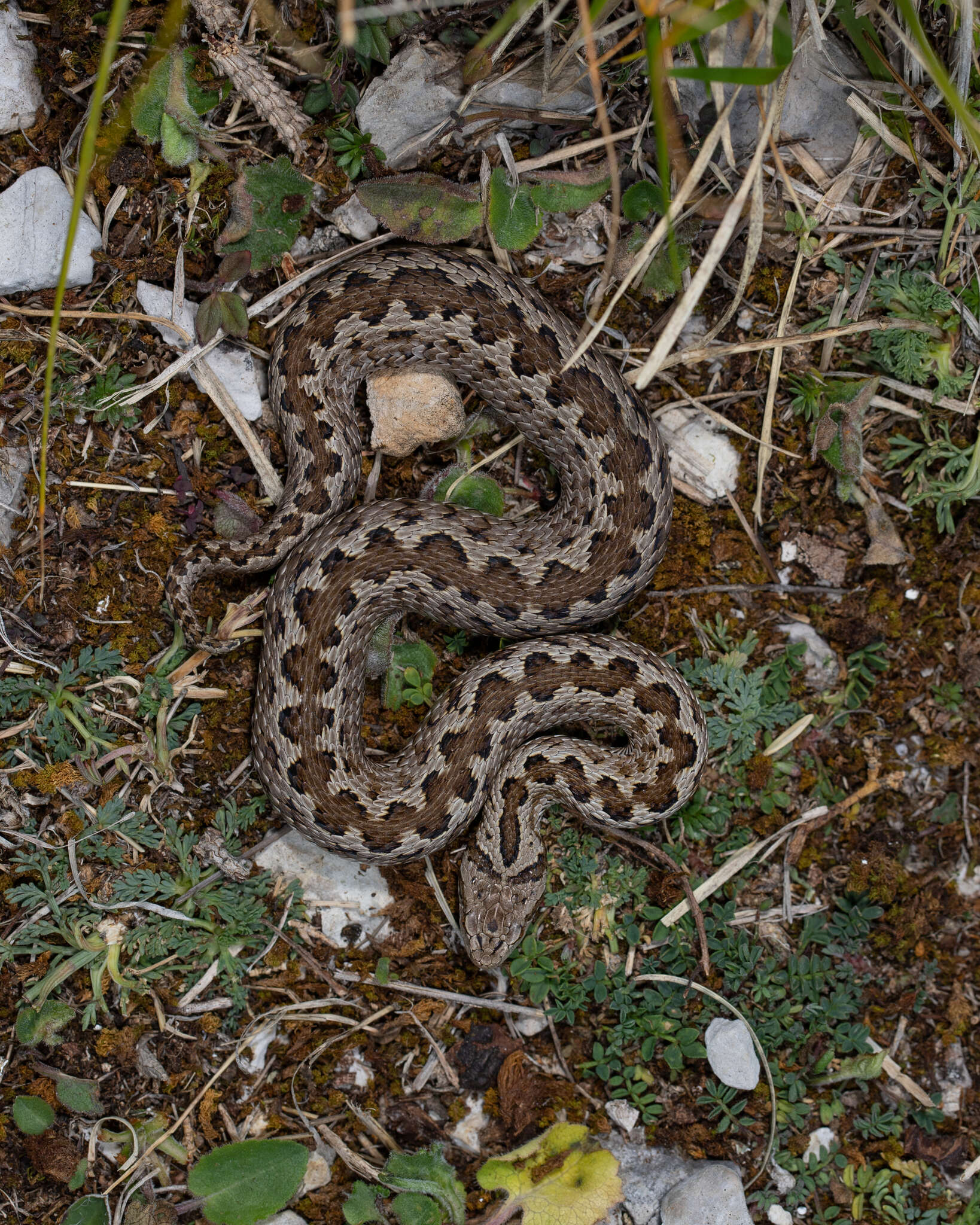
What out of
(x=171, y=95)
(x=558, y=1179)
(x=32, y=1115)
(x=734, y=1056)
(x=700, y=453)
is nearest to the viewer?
(x=171, y=95)

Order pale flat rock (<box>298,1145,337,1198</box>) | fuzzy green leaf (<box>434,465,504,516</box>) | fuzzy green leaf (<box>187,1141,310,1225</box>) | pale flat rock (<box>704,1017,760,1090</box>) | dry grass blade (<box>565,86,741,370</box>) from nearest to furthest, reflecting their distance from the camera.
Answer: dry grass blade (<box>565,86,741,370</box>) → fuzzy green leaf (<box>187,1141,310,1225</box>) → pale flat rock (<box>298,1145,337,1198</box>) → pale flat rock (<box>704,1017,760,1090</box>) → fuzzy green leaf (<box>434,465,504,516</box>)

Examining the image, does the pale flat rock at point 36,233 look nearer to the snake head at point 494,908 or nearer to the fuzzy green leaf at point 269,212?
the fuzzy green leaf at point 269,212

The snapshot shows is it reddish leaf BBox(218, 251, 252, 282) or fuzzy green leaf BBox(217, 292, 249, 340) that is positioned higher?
reddish leaf BBox(218, 251, 252, 282)

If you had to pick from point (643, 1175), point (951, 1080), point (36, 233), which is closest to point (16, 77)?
point (36, 233)

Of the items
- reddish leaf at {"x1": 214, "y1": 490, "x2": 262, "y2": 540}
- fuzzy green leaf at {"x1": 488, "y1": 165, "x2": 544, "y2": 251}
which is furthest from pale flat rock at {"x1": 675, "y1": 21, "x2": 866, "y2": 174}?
reddish leaf at {"x1": 214, "y1": 490, "x2": 262, "y2": 540}

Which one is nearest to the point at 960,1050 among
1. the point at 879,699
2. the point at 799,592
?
the point at 879,699

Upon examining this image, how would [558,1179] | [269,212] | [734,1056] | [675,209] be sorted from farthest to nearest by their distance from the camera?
[734,1056], [558,1179], [269,212], [675,209]

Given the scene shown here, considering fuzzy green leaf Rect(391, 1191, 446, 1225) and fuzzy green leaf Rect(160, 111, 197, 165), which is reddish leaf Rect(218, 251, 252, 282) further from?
fuzzy green leaf Rect(391, 1191, 446, 1225)

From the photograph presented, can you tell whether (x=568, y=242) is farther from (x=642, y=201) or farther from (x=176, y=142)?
(x=176, y=142)

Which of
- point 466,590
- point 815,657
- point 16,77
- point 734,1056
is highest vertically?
point 16,77
